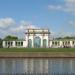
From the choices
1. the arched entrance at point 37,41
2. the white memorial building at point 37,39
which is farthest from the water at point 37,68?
the arched entrance at point 37,41

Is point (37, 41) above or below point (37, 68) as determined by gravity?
above

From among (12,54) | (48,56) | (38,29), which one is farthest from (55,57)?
(38,29)

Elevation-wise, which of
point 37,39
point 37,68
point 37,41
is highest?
point 37,39

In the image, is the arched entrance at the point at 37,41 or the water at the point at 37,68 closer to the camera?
the water at the point at 37,68

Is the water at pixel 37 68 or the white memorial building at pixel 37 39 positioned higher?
the white memorial building at pixel 37 39

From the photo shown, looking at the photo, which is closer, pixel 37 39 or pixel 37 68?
pixel 37 68

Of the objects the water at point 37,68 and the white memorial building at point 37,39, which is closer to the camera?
the water at point 37,68

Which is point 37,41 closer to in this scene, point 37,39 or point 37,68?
point 37,39

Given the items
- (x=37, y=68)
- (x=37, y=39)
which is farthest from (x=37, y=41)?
(x=37, y=68)

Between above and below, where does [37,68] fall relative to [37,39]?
below

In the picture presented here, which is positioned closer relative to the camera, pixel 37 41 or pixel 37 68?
pixel 37 68

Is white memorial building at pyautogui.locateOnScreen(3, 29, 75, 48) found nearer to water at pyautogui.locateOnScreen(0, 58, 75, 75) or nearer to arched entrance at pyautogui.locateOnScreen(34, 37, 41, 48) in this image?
arched entrance at pyautogui.locateOnScreen(34, 37, 41, 48)

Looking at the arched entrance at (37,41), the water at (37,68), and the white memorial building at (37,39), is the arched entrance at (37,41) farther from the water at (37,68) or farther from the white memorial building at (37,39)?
the water at (37,68)

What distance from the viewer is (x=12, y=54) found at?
51.2m
